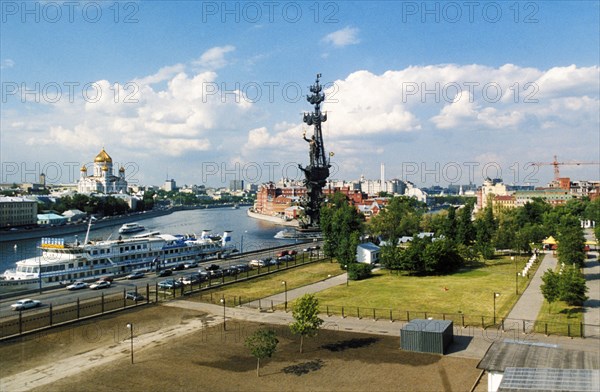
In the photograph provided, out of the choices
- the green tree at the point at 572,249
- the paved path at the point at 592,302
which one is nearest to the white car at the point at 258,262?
the green tree at the point at 572,249

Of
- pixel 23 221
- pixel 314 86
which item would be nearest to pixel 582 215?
pixel 314 86

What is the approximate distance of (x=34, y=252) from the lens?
87875 mm

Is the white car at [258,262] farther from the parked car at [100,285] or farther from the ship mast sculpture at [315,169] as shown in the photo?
the ship mast sculpture at [315,169]

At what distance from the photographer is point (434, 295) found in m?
46.3

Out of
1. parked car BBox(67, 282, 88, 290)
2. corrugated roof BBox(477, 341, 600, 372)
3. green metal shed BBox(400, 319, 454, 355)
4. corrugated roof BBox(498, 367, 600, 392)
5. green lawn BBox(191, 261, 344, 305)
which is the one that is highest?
corrugated roof BBox(498, 367, 600, 392)

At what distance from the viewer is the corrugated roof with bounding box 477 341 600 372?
2352cm

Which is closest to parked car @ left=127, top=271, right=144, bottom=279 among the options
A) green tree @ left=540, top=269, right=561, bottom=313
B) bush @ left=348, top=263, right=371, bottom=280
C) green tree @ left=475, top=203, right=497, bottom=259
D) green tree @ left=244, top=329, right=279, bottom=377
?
bush @ left=348, top=263, right=371, bottom=280

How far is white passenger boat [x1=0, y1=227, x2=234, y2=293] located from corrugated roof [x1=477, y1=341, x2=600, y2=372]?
144ft

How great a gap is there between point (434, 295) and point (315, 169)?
292 ft

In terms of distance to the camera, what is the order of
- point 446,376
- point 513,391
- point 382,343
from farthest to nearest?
point 382,343, point 446,376, point 513,391

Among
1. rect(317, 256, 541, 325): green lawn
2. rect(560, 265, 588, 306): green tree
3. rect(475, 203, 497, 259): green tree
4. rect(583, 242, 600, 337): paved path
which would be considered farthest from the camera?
rect(475, 203, 497, 259): green tree

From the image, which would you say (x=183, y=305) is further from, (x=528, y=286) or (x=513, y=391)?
(x=528, y=286)

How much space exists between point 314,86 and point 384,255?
87.0m

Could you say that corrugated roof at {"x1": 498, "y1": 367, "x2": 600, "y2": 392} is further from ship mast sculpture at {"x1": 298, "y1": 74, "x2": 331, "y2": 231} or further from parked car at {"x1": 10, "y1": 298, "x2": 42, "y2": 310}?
ship mast sculpture at {"x1": 298, "y1": 74, "x2": 331, "y2": 231}
